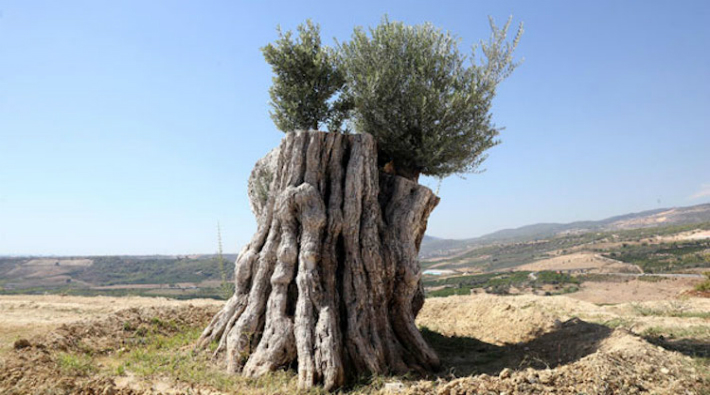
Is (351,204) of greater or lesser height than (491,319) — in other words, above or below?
above

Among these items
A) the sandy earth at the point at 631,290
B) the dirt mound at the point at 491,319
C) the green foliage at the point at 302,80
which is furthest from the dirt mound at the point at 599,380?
the sandy earth at the point at 631,290

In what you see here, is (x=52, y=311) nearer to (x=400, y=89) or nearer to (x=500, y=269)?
(x=400, y=89)

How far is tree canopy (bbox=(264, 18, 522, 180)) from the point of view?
977 cm

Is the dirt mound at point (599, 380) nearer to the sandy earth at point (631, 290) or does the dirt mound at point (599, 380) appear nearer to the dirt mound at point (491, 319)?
the dirt mound at point (491, 319)

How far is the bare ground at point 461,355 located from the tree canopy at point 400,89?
513 cm

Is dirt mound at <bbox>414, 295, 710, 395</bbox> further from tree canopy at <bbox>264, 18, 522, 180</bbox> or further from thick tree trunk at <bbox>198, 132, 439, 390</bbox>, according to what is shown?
tree canopy at <bbox>264, 18, 522, 180</bbox>

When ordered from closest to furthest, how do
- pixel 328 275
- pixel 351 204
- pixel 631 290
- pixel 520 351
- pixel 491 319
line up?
pixel 328 275 → pixel 351 204 → pixel 520 351 → pixel 491 319 → pixel 631 290

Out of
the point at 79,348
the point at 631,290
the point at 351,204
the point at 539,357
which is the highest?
the point at 351,204

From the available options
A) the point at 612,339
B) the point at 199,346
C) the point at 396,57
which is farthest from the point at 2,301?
the point at 612,339

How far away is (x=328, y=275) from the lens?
7.89 meters

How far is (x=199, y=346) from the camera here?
27.3 feet

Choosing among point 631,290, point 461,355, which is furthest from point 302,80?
point 631,290

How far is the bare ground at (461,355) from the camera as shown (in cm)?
604

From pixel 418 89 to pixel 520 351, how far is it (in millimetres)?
6753
